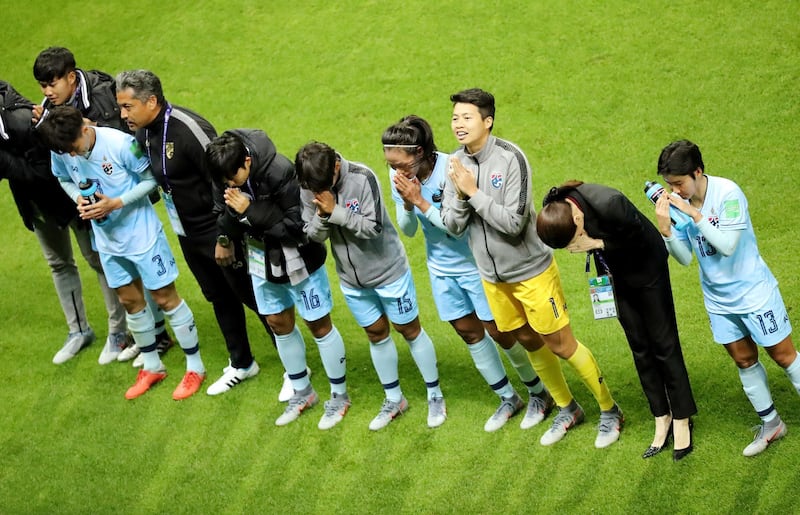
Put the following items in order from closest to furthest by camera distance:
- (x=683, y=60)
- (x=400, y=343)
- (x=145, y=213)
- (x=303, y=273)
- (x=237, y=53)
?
(x=303, y=273) → (x=145, y=213) → (x=400, y=343) → (x=683, y=60) → (x=237, y=53)

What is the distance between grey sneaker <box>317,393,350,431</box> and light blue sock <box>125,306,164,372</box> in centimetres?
126

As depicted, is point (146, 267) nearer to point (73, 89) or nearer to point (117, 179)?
point (117, 179)

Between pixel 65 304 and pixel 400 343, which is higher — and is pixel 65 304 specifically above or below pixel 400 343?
above

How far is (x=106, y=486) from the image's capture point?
5.11 meters

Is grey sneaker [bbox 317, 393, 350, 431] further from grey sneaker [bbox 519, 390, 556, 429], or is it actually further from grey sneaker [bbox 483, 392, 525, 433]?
grey sneaker [bbox 519, 390, 556, 429]

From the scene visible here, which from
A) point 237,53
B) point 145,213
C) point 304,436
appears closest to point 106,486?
point 304,436

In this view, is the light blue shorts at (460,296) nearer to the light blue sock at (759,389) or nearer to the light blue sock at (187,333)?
the light blue sock at (759,389)

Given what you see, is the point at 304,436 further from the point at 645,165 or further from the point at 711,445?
the point at 645,165

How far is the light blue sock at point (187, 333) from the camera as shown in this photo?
5.67 meters

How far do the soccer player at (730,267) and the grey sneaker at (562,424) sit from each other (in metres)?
0.80

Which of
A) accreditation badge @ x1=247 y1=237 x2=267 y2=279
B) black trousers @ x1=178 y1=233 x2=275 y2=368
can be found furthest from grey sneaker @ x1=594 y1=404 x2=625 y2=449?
black trousers @ x1=178 y1=233 x2=275 y2=368

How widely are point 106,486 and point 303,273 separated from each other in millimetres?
1635


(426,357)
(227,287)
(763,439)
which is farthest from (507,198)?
(227,287)

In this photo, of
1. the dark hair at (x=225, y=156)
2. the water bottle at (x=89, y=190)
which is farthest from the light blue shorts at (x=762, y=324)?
the water bottle at (x=89, y=190)
